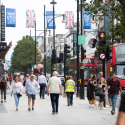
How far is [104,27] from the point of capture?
212 feet

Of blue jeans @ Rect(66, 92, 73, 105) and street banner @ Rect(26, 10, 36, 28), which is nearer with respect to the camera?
blue jeans @ Rect(66, 92, 73, 105)

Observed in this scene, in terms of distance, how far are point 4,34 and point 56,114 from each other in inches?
928

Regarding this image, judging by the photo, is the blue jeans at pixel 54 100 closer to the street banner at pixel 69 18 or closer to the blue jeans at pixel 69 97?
the blue jeans at pixel 69 97

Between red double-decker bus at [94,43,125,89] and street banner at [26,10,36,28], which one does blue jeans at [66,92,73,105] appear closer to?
red double-decker bus at [94,43,125,89]

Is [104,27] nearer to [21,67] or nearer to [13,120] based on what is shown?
[21,67]

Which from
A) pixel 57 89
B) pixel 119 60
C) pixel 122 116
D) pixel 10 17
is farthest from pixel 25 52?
pixel 122 116

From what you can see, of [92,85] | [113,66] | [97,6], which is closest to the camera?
[97,6]

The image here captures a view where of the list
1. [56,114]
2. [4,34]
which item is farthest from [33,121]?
[4,34]

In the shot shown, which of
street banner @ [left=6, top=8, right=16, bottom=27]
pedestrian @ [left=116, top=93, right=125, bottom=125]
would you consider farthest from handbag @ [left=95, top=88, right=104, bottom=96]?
street banner @ [left=6, top=8, right=16, bottom=27]

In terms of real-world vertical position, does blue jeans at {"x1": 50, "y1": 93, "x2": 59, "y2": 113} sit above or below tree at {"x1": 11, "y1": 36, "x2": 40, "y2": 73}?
below

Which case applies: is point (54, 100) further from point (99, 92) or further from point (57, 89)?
point (99, 92)

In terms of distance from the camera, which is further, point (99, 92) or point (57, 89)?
point (99, 92)

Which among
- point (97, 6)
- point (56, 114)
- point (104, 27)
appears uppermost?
point (104, 27)

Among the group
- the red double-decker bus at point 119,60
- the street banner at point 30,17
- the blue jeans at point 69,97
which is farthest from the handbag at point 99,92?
the street banner at point 30,17
